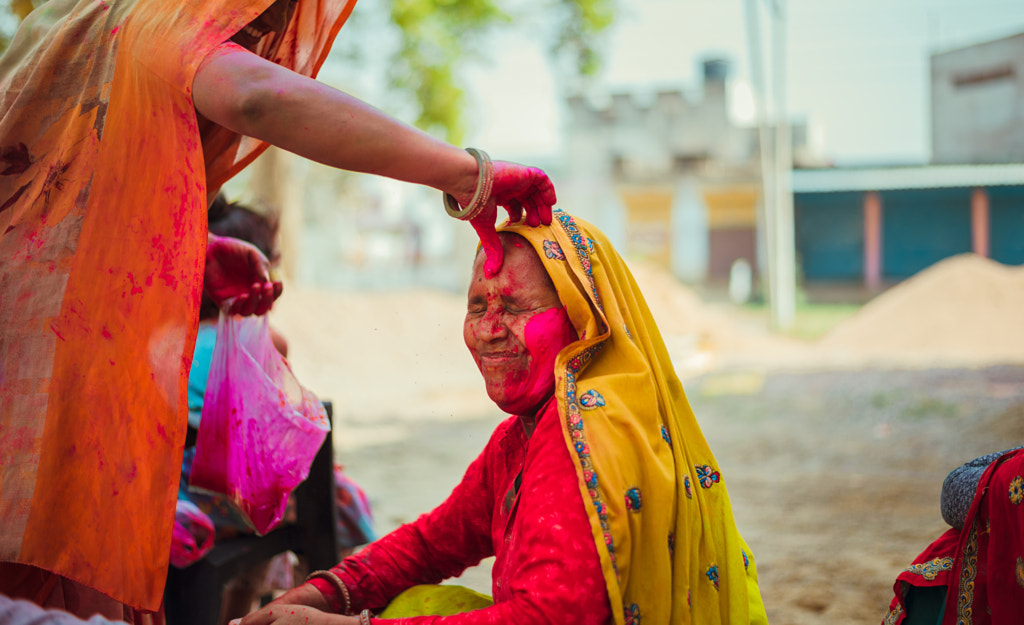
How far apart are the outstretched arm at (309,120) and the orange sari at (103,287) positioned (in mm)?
67

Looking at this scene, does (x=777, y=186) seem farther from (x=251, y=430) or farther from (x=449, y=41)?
(x=251, y=430)

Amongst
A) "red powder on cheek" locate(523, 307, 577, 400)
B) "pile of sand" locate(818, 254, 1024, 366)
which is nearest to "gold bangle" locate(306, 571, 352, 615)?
"red powder on cheek" locate(523, 307, 577, 400)

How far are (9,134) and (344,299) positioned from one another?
49.7ft

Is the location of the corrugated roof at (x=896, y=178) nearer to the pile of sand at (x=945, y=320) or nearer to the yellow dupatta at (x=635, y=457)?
the pile of sand at (x=945, y=320)

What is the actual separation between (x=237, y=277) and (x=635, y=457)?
4.49 ft

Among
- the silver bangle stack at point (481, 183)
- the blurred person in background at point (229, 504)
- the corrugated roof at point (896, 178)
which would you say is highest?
the corrugated roof at point (896, 178)

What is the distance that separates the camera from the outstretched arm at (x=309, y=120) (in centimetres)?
142

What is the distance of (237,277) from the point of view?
2.40 m

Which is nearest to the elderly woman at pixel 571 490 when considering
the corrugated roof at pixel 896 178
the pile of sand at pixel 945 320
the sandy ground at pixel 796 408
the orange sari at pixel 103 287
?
the orange sari at pixel 103 287

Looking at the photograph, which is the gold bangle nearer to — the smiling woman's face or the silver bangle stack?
the smiling woman's face

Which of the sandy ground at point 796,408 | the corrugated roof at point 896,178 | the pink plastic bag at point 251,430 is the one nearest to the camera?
the pink plastic bag at point 251,430

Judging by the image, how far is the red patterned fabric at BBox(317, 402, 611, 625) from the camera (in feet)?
4.86

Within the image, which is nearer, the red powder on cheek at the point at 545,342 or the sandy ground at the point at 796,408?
the red powder on cheek at the point at 545,342

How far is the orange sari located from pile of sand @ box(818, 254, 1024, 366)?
13.2 m
